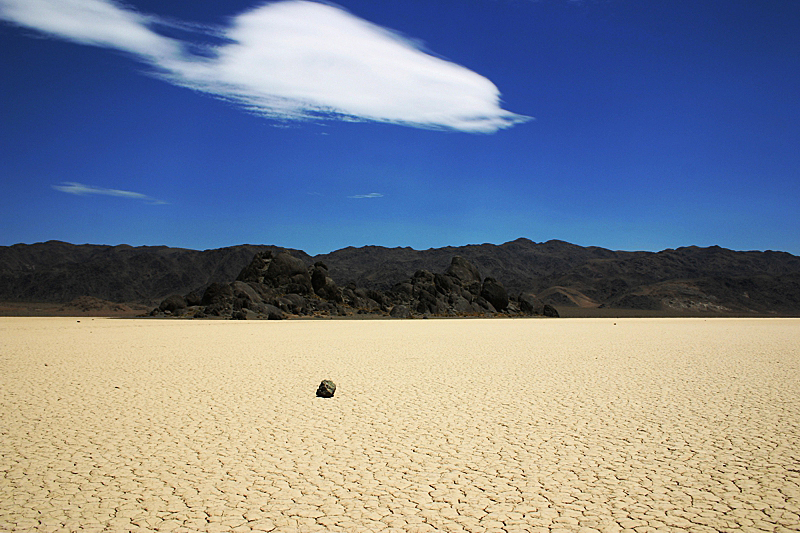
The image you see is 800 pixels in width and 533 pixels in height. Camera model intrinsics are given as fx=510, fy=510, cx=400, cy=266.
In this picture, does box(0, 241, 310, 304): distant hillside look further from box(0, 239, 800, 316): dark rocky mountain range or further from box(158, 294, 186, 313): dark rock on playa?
box(158, 294, 186, 313): dark rock on playa

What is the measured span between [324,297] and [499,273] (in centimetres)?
8464

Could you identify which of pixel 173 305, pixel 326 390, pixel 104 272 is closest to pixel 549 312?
pixel 173 305

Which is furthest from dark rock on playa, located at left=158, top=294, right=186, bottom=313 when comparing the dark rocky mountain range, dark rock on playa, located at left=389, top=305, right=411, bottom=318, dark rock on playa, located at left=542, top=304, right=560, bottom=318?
dark rock on playa, located at left=542, top=304, right=560, bottom=318

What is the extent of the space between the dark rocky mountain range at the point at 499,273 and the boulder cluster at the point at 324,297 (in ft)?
23.7

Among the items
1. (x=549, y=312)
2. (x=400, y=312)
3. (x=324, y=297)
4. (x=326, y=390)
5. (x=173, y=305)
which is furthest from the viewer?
(x=549, y=312)

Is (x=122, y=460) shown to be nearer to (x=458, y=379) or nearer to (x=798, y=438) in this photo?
(x=458, y=379)

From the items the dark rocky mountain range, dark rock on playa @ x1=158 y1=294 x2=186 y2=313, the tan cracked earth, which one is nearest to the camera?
the tan cracked earth

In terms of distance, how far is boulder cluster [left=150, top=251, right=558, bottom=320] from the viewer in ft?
119

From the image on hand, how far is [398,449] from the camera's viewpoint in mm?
5371

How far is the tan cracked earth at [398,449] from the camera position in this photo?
12.4ft

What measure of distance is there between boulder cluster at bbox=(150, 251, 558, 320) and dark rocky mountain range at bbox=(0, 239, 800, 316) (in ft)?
23.7

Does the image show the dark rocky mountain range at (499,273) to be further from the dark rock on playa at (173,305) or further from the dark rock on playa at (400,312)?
the dark rock on playa at (173,305)

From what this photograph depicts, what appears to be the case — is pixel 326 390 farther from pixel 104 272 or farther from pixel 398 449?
pixel 104 272

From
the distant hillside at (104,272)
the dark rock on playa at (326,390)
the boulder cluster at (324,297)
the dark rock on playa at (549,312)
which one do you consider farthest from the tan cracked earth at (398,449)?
the distant hillside at (104,272)
